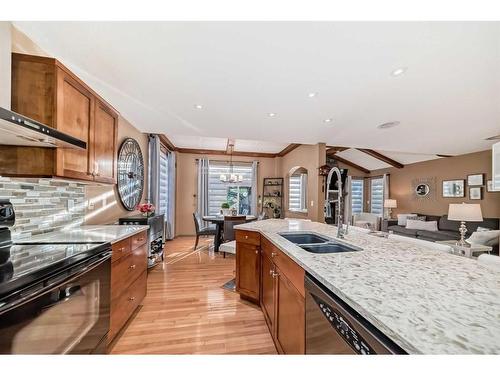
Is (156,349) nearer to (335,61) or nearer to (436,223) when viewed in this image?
(335,61)

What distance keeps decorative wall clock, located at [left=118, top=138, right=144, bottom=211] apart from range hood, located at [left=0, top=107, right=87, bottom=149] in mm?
1593

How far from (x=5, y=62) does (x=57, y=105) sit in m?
0.33

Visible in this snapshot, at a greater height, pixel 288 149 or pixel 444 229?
pixel 288 149

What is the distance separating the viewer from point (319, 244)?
1731 millimetres

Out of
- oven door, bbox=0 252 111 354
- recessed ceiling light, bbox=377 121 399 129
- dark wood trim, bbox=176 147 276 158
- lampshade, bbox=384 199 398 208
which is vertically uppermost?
dark wood trim, bbox=176 147 276 158

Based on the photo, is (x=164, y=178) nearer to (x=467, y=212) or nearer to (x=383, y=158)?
(x=467, y=212)

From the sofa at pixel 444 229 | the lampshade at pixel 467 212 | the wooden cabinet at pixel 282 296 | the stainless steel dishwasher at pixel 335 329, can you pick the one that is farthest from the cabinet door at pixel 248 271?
the sofa at pixel 444 229

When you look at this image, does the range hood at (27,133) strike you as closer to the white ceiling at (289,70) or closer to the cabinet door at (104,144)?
the cabinet door at (104,144)

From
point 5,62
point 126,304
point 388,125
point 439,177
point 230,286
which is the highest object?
point 388,125

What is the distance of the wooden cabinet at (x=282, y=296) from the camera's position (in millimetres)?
1204

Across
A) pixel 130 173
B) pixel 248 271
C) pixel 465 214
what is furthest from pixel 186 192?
pixel 465 214

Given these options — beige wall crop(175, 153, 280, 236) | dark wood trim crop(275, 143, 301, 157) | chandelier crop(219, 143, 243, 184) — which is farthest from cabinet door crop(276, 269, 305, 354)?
Answer: beige wall crop(175, 153, 280, 236)

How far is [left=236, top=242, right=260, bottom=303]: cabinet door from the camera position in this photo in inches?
90.7

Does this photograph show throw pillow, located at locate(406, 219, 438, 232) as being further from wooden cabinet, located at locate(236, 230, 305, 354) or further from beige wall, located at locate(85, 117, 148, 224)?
beige wall, located at locate(85, 117, 148, 224)
